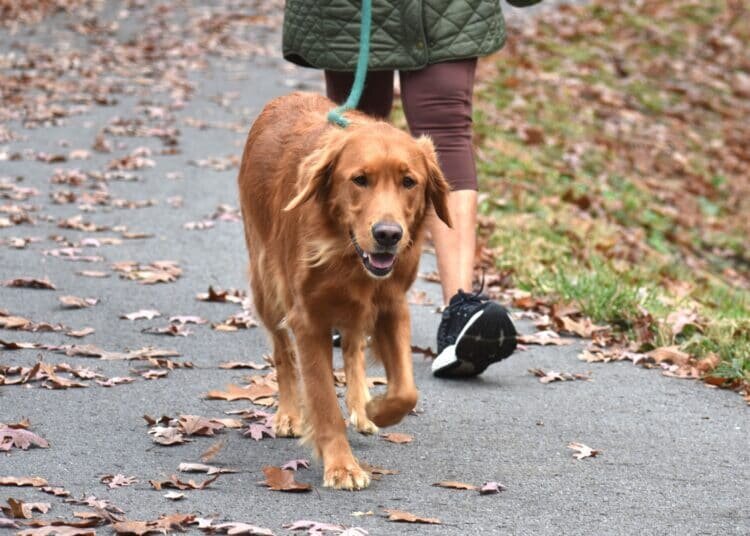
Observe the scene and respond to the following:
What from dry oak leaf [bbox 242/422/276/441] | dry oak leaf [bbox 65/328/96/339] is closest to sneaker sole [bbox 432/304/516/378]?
dry oak leaf [bbox 242/422/276/441]

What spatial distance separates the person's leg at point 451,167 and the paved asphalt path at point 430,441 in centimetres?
20

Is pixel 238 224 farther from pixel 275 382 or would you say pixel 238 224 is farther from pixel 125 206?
pixel 275 382

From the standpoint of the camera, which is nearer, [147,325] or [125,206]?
[147,325]

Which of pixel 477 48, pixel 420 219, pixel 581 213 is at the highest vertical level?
pixel 477 48

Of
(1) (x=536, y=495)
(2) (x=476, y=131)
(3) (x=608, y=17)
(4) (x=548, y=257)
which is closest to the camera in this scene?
(1) (x=536, y=495)

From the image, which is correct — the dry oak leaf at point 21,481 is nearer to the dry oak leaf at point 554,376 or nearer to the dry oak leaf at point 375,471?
the dry oak leaf at point 375,471

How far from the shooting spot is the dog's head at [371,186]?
366 cm

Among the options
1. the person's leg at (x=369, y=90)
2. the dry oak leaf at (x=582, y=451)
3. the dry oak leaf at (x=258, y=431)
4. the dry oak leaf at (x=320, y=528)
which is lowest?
the dry oak leaf at (x=258, y=431)

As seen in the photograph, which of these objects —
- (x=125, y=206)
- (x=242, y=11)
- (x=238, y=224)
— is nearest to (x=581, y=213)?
(x=238, y=224)

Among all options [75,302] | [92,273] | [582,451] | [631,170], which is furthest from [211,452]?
[631,170]

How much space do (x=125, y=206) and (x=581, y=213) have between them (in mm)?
3952

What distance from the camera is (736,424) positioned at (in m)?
4.76

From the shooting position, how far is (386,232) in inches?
141

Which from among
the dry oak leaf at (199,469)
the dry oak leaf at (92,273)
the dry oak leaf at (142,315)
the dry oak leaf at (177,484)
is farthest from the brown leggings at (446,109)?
the dry oak leaf at (92,273)
